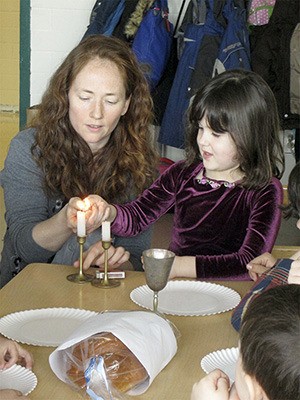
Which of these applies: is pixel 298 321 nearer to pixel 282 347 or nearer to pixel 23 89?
pixel 282 347

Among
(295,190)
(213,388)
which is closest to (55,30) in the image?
(295,190)

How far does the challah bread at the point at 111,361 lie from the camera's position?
1.29m

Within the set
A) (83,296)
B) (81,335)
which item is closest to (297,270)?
(81,335)

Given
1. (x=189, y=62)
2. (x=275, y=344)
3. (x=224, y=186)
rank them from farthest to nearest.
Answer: (x=189, y=62) → (x=224, y=186) → (x=275, y=344)

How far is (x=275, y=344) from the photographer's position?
978 mm

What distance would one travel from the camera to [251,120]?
7.31ft

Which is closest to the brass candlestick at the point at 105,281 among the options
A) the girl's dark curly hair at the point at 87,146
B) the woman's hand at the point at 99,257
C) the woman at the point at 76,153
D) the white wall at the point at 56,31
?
the woman's hand at the point at 99,257

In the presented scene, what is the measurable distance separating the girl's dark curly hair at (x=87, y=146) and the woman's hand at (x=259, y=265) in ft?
1.87

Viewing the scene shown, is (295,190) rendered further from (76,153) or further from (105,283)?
(76,153)

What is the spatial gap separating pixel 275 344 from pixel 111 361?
400 mm

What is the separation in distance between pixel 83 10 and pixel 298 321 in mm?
4339

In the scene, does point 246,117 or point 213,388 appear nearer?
point 213,388

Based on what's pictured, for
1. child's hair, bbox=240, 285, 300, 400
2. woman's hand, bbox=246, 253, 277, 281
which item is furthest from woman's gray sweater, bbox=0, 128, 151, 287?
child's hair, bbox=240, 285, 300, 400

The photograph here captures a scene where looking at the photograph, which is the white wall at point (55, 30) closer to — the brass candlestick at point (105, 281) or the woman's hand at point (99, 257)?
the woman's hand at point (99, 257)
